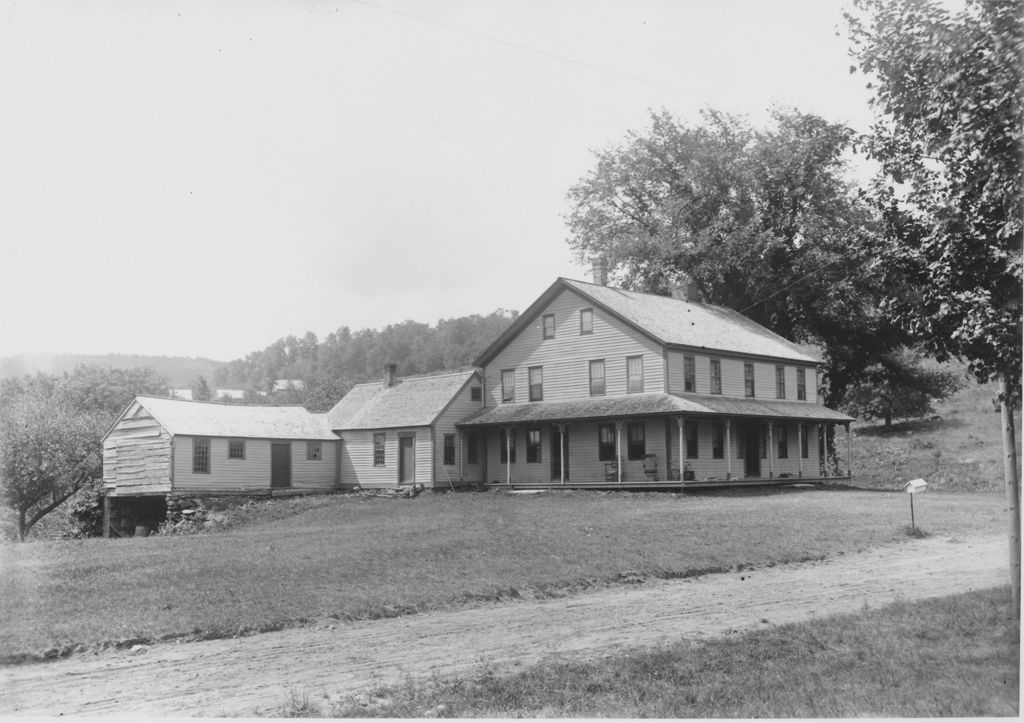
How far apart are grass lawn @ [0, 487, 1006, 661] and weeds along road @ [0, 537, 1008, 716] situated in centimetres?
74

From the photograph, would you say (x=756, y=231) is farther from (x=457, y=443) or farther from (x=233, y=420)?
(x=233, y=420)

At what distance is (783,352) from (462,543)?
28162 millimetres

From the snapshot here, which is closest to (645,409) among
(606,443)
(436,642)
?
(606,443)

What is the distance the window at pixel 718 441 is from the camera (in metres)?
37.9

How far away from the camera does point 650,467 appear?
35688 mm

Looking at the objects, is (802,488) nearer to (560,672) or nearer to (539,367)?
(539,367)

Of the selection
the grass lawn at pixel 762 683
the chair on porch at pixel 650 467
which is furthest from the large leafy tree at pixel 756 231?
the grass lawn at pixel 762 683

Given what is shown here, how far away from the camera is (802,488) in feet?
119

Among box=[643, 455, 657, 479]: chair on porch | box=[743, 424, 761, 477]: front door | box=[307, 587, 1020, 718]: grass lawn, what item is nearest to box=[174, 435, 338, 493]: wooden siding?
box=[643, 455, 657, 479]: chair on porch

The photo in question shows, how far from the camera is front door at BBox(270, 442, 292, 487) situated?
4016 cm

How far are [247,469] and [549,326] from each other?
1374 centimetres

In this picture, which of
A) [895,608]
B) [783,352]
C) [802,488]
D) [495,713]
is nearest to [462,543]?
A: [895,608]

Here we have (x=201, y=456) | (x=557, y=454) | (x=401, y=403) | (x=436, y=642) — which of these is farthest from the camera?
(x=401, y=403)

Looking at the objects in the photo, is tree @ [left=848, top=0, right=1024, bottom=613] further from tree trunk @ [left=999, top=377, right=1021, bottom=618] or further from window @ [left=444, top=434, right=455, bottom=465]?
window @ [left=444, top=434, right=455, bottom=465]
